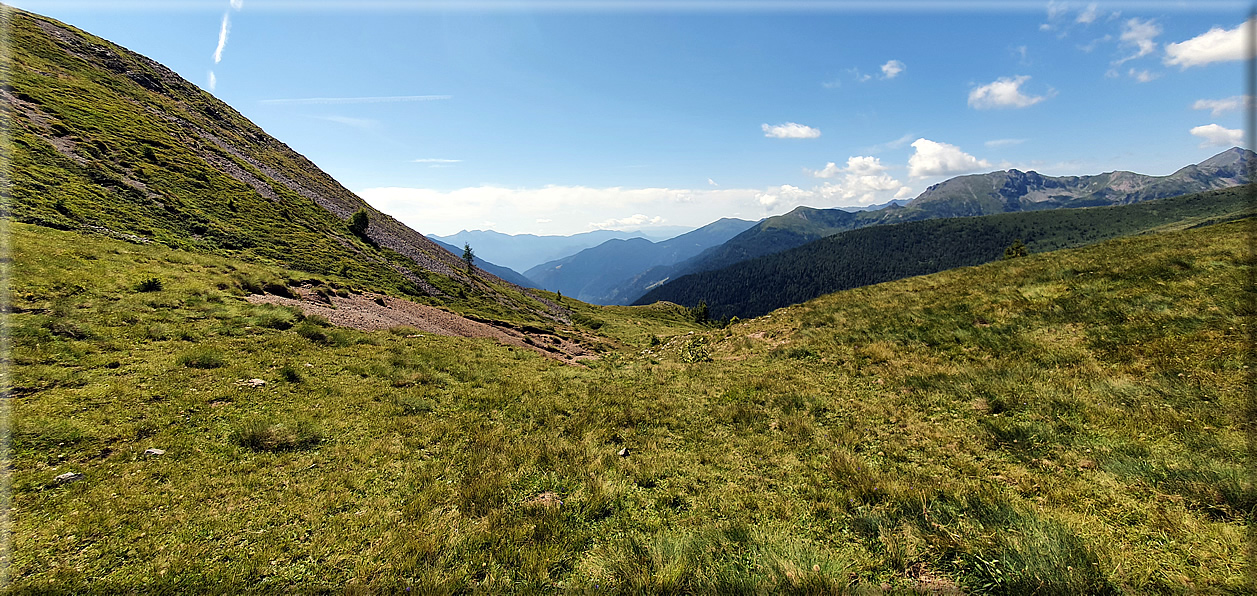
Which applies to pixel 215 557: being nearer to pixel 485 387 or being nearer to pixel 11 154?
pixel 485 387

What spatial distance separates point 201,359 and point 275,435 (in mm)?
5474

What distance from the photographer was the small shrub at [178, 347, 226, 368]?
1112 centimetres

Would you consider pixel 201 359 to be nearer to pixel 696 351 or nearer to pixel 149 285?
pixel 149 285

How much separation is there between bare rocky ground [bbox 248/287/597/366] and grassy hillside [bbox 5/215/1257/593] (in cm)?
395

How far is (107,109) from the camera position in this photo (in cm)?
3916

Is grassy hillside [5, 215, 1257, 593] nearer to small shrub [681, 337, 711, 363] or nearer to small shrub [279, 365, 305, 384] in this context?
small shrub [279, 365, 305, 384]

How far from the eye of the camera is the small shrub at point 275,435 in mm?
8305

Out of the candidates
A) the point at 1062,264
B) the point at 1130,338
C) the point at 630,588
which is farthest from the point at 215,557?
the point at 1062,264

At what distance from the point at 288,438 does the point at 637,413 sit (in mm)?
8247

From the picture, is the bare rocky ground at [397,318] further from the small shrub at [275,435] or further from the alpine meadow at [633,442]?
the small shrub at [275,435]

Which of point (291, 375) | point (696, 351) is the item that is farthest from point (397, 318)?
point (696, 351)

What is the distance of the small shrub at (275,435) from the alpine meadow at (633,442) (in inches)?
2.0

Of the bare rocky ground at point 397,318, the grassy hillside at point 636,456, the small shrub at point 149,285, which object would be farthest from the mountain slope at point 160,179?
the grassy hillside at point 636,456

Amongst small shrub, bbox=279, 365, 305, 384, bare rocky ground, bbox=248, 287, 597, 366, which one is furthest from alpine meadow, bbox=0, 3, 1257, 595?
bare rocky ground, bbox=248, 287, 597, 366
